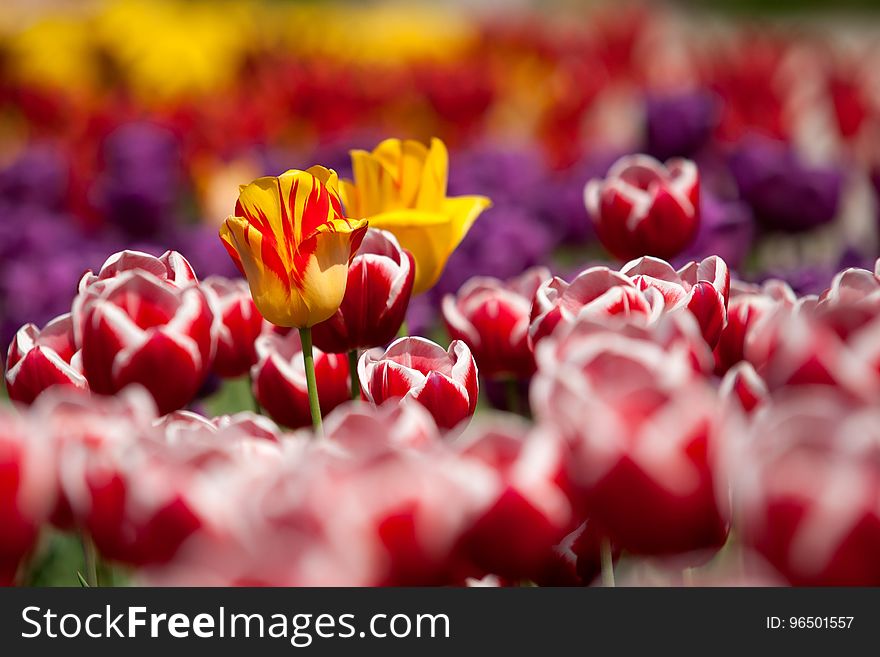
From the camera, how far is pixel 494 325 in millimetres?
A: 653

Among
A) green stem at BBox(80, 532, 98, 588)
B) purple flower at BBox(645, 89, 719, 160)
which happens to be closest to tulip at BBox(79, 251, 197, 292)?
green stem at BBox(80, 532, 98, 588)

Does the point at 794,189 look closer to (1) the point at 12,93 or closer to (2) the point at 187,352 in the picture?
(2) the point at 187,352

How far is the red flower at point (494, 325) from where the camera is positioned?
652 mm

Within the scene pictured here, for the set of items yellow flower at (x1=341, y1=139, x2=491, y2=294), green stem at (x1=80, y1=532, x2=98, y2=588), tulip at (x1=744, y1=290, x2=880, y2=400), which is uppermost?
yellow flower at (x1=341, y1=139, x2=491, y2=294)

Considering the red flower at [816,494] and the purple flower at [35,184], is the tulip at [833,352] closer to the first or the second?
the red flower at [816,494]

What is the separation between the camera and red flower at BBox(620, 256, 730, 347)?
540 millimetres

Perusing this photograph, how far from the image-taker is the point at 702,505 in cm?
40

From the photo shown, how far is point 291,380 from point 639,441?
279 mm

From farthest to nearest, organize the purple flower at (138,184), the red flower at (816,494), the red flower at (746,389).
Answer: the purple flower at (138,184)
the red flower at (746,389)
the red flower at (816,494)

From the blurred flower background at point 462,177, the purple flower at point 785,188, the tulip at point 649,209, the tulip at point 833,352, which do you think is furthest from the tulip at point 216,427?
the purple flower at point 785,188

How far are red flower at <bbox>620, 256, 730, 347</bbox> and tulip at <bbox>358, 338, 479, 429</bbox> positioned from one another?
95 mm

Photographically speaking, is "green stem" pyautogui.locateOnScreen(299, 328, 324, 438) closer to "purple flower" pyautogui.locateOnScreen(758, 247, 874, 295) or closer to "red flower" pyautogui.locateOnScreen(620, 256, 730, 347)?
"red flower" pyautogui.locateOnScreen(620, 256, 730, 347)

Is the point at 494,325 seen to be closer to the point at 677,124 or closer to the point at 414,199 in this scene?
the point at 414,199

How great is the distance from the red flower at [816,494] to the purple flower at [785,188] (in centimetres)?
104
